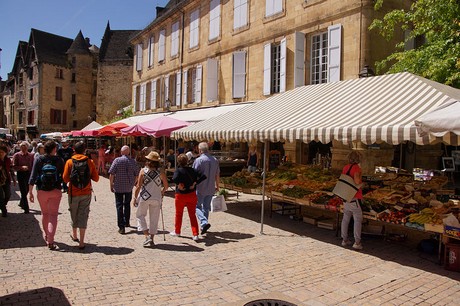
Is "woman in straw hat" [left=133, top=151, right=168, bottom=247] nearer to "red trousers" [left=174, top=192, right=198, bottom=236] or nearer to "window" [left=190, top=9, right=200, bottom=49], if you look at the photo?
"red trousers" [left=174, top=192, right=198, bottom=236]

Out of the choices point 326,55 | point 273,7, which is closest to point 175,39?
point 273,7

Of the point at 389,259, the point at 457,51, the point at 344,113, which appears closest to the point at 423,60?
the point at 457,51

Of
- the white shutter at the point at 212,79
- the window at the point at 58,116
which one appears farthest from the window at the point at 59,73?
the white shutter at the point at 212,79

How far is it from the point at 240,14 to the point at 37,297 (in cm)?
1474

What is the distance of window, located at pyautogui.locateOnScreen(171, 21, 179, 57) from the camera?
21016mm

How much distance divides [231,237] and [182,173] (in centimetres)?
151

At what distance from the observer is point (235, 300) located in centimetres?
392

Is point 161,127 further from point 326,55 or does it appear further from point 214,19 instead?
point 214,19

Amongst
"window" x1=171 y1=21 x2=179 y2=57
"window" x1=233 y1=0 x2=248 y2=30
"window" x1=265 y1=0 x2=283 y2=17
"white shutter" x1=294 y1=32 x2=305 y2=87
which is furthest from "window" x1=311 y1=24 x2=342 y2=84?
"window" x1=171 y1=21 x2=179 y2=57

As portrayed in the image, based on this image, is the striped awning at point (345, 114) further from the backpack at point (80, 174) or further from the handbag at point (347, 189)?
the backpack at point (80, 174)

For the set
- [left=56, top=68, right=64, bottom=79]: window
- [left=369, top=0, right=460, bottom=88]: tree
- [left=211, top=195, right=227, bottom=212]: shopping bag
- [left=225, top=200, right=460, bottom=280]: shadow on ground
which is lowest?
[left=225, top=200, right=460, bottom=280]: shadow on ground

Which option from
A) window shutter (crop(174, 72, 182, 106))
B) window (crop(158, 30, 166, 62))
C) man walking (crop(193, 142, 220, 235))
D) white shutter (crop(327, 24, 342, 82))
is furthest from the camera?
window (crop(158, 30, 166, 62))

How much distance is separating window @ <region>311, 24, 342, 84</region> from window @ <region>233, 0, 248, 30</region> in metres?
3.86

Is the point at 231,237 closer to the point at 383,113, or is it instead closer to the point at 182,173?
the point at 182,173
